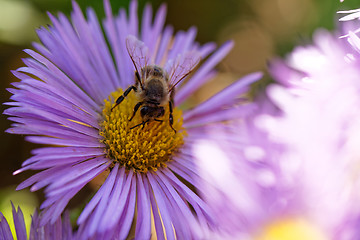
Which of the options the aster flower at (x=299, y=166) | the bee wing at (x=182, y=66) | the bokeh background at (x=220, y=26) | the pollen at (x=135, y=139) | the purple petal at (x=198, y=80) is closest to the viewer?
the aster flower at (x=299, y=166)

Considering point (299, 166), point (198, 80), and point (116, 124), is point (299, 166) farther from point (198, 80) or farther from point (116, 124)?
point (198, 80)

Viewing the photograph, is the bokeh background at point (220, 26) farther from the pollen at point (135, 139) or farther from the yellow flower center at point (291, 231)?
the yellow flower center at point (291, 231)

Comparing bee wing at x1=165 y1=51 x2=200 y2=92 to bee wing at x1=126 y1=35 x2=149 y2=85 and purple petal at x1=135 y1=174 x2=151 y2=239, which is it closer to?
bee wing at x1=126 y1=35 x2=149 y2=85

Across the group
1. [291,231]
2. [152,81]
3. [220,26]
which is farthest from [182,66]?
[220,26]

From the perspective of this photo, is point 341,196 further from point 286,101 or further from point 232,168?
point 286,101

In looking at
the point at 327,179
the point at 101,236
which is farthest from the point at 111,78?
the point at 327,179

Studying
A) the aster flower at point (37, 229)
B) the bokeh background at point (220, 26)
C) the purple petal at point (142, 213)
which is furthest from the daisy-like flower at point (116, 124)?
the bokeh background at point (220, 26)
